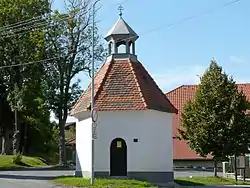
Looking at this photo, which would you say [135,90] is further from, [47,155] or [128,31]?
[47,155]

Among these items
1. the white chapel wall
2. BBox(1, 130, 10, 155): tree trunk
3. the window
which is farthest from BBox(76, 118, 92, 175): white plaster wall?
BBox(1, 130, 10, 155): tree trunk

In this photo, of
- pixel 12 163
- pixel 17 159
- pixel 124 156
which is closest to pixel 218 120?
pixel 124 156

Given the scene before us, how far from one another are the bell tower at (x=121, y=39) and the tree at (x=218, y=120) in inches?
254

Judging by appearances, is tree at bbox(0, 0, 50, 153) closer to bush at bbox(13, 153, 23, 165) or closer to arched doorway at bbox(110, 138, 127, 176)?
bush at bbox(13, 153, 23, 165)

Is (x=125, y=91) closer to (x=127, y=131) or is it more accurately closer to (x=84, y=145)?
(x=127, y=131)

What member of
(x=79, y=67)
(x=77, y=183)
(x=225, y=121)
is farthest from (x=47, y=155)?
(x=77, y=183)

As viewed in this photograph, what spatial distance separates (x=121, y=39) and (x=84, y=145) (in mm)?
6904

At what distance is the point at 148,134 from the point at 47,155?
45410 mm

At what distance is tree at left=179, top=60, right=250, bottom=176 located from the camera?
124 ft

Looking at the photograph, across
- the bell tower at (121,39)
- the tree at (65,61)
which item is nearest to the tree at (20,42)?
the tree at (65,61)

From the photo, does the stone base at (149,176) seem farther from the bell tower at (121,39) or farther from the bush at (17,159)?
the bush at (17,159)

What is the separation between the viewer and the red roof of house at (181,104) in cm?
5197

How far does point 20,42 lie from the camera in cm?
5653

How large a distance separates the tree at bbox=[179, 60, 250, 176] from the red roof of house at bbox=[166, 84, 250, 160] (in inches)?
455
